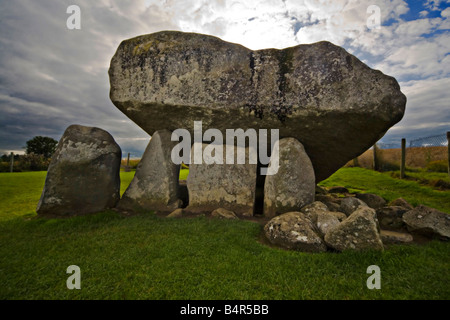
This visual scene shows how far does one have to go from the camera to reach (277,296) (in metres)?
2.66

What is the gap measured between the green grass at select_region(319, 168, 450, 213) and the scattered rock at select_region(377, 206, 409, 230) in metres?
2.72

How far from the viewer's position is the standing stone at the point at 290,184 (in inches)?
234

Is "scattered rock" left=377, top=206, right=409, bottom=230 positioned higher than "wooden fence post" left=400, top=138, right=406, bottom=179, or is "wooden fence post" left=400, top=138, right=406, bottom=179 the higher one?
"wooden fence post" left=400, top=138, right=406, bottom=179

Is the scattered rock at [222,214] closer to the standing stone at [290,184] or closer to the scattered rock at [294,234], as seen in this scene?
the standing stone at [290,184]

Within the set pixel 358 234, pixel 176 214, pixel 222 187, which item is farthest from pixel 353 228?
pixel 176 214

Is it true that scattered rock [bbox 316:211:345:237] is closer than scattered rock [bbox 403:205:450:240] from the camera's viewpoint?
Yes

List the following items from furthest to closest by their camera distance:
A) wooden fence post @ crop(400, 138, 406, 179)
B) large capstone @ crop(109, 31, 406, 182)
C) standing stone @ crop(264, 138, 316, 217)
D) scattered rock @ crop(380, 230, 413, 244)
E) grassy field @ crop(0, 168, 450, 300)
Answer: wooden fence post @ crop(400, 138, 406, 179)
standing stone @ crop(264, 138, 316, 217)
large capstone @ crop(109, 31, 406, 182)
scattered rock @ crop(380, 230, 413, 244)
grassy field @ crop(0, 168, 450, 300)

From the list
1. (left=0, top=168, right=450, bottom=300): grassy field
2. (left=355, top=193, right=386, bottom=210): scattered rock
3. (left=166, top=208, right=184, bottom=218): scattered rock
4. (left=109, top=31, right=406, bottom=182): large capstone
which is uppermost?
(left=109, top=31, right=406, bottom=182): large capstone

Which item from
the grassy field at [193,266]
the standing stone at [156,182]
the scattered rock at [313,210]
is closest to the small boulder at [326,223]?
the scattered rock at [313,210]

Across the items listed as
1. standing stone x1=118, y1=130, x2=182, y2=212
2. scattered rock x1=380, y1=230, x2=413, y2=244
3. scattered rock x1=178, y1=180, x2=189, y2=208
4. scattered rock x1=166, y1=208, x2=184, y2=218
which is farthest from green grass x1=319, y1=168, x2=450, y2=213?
standing stone x1=118, y1=130, x2=182, y2=212

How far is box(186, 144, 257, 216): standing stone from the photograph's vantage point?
258 inches

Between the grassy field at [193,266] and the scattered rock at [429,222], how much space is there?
39 cm

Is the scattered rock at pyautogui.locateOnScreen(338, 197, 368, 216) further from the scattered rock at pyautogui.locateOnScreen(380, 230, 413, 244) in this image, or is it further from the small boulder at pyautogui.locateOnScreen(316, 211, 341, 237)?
the small boulder at pyautogui.locateOnScreen(316, 211, 341, 237)

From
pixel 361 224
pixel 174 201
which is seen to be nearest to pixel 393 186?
pixel 361 224
